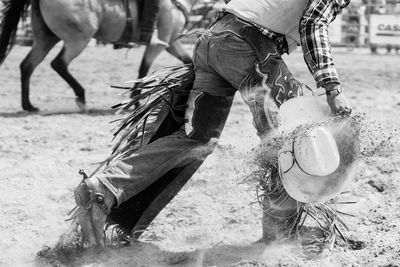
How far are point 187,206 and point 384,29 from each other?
1150 centimetres

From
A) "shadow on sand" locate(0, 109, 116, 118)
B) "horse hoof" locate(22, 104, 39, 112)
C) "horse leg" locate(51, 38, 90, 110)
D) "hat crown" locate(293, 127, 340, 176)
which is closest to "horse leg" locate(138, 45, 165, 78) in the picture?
"horse leg" locate(51, 38, 90, 110)

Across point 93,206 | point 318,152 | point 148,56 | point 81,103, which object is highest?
point 318,152

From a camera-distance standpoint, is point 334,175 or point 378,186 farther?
point 378,186

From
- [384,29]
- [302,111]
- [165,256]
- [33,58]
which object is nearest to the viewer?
[302,111]

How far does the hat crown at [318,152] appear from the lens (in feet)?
9.74

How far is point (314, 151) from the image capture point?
2.96 m

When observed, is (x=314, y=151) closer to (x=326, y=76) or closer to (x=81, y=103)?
(x=326, y=76)

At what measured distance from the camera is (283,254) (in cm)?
326

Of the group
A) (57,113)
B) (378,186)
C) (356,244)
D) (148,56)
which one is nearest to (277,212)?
(356,244)

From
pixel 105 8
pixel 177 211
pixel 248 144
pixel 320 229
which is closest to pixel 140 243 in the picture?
pixel 177 211

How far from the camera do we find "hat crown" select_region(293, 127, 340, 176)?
2.97 meters

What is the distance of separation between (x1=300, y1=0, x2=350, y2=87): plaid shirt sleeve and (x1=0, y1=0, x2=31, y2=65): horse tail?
5.10 metres

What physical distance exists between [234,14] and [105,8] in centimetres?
440

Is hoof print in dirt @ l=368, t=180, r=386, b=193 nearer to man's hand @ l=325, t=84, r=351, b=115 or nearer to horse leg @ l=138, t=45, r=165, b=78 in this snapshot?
man's hand @ l=325, t=84, r=351, b=115
